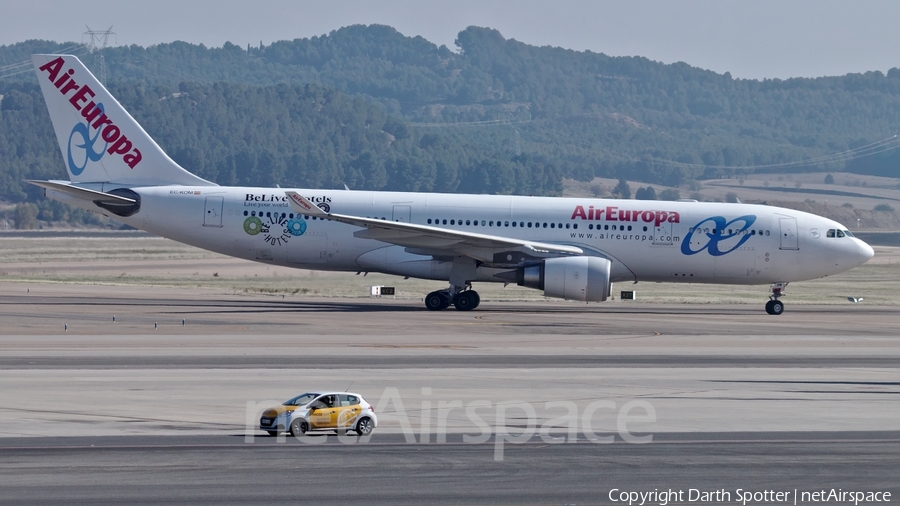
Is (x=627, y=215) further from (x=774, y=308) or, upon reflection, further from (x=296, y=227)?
(x=296, y=227)

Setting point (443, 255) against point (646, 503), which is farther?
point (443, 255)

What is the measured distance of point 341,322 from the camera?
31.0 metres

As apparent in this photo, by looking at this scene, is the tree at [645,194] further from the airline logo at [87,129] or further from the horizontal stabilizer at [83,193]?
the horizontal stabilizer at [83,193]

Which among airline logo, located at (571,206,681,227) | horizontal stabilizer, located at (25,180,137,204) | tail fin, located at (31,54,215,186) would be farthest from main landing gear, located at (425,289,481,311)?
horizontal stabilizer, located at (25,180,137,204)

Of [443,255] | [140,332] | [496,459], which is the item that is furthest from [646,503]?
[443,255]

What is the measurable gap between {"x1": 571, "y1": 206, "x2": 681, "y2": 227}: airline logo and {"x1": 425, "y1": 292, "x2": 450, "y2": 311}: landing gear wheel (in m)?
5.06

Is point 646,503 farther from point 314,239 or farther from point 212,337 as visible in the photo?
point 314,239

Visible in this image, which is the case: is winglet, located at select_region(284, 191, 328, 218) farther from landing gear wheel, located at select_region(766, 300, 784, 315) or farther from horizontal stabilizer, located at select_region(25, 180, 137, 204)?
landing gear wheel, located at select_region(766, 300, 784, 315)

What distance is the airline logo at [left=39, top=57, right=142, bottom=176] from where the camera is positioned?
36.4 metres

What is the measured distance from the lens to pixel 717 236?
1403 inches

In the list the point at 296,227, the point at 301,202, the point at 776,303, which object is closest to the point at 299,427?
the point at 301,202

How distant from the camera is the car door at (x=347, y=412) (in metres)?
15.1

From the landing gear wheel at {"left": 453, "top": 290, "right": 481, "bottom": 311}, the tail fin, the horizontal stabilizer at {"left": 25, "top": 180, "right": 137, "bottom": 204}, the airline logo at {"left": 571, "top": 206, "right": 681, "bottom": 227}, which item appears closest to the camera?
the horizontal stabilizer at {"left": 25, "top": 180, "right": 137, "bottom": 204}

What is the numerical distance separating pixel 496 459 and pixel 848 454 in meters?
4.68
